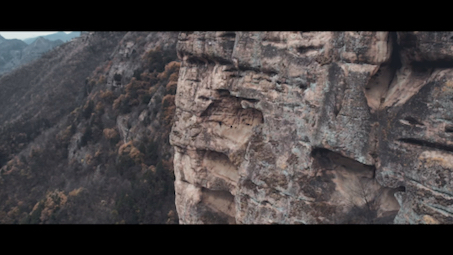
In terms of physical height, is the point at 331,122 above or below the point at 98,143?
above

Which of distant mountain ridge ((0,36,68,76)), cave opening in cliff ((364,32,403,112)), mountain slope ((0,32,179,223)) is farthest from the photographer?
distant mountain ridge ((0,36,68,76))

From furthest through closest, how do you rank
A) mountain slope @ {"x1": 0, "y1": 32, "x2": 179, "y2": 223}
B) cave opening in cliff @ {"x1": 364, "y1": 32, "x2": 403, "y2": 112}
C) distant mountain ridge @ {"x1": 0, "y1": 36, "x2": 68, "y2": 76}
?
distant mountain ridge @ {"x1": 0, "y1": 36, "x2": 68, "y2": 76} → mountain slope @ {"x1": 0, "y1": 32, "x2": 179, "y2": 223} → cave opening in cliff @ {"x1": 364, "y1": 32, "x2": 403, "y2": 112}

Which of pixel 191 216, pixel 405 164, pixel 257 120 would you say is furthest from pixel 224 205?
pixel 405 164

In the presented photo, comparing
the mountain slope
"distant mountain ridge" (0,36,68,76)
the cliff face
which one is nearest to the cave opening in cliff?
the cliff face

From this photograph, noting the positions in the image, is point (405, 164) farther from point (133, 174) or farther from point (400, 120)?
point (133, 174)

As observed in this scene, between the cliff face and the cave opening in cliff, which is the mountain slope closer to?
the cliff face

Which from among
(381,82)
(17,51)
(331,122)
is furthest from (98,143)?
(17,51)

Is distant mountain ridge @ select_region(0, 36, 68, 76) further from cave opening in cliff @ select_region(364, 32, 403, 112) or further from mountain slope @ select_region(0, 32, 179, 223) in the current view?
cave opening in cliff @ select_region(364, 32, 403, 112)

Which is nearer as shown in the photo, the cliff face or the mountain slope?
the cliff face

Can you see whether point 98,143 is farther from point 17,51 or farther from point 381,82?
point 17,51

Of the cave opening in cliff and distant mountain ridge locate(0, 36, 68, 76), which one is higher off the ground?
the cave opening in cliff
